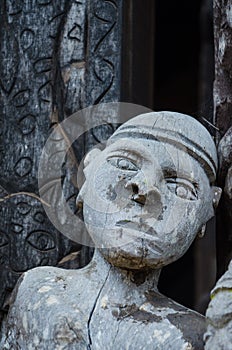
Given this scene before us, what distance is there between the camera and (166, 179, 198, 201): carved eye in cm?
192

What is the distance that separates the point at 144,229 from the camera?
1.88m

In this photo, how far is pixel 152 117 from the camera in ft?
6.53

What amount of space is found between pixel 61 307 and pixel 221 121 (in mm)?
531

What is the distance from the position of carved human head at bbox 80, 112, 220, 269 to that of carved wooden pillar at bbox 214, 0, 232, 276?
14 centimetres

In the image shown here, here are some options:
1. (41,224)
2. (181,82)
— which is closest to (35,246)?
(41,224)

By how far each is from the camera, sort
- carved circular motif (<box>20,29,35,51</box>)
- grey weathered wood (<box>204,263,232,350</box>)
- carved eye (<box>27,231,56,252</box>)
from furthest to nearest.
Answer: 1. carved circular motif (<box>20,29,35,51</box>)
2. carved eye (<box>27,231,56,252</box>)
3. grey weathered wood (<box>204,263,232,350</box>)

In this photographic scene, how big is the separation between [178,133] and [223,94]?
0.25 m

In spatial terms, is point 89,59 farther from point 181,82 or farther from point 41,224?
point 181,82

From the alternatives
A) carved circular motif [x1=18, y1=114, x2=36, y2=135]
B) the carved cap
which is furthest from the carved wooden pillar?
carved circular motif [x1=18, y1=114, x2=36, y2=135]

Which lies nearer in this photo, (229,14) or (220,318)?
(220,318)

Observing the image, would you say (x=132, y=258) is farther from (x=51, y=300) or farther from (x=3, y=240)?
(x=3, y=240)

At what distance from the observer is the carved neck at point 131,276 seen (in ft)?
6.32

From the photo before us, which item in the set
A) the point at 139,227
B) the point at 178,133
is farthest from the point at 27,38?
the point at 139,227

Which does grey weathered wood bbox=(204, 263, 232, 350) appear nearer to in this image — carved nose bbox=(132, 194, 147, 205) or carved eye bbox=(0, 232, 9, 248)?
carved nose bbox=(132, 194, 147, 205)
